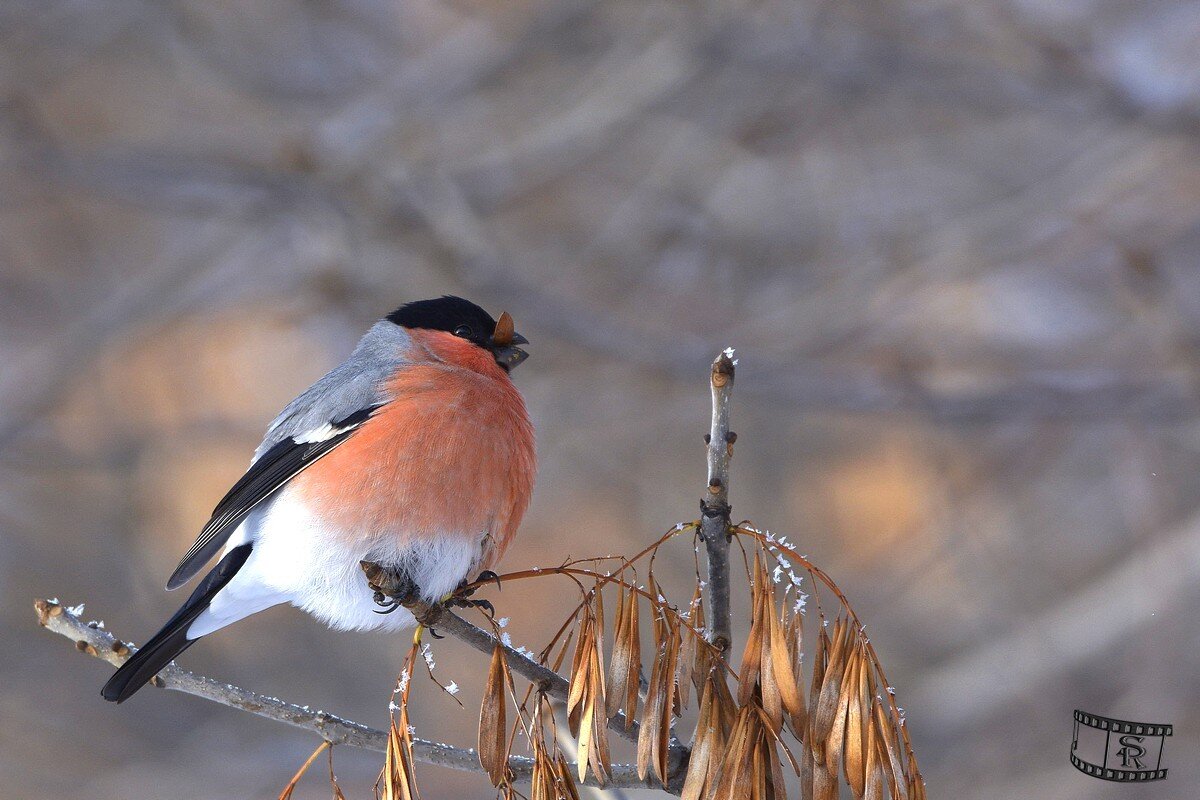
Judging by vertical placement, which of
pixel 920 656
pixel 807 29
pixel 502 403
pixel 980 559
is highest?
pixel 807 29

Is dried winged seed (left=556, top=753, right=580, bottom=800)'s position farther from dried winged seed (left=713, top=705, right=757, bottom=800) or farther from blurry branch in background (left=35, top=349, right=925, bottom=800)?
dried winged seed (left=713, top=705, right=757, bottom=800)

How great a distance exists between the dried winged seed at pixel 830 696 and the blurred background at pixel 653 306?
310 centimetres

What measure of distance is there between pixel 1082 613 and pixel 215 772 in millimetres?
3486

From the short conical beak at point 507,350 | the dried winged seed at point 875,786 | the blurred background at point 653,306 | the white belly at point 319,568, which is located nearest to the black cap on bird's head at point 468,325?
the short conical beak at point 507,350

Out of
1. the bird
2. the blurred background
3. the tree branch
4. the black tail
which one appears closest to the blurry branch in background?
the tree branch

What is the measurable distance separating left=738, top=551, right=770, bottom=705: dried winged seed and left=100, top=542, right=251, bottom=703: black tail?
3.35 feet

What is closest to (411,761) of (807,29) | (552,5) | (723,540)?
(723,540)

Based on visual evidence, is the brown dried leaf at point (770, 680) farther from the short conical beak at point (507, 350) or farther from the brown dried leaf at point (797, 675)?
the short conical beak at point (507, 350)

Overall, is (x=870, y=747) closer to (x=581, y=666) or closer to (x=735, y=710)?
(x=735, y=710)

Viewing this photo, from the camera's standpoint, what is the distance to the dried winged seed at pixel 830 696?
1.22m

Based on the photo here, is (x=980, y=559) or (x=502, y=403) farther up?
(x=980, y=559)

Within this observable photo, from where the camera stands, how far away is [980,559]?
4641 mm

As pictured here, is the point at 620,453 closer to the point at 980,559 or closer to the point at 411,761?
the point at 980,559

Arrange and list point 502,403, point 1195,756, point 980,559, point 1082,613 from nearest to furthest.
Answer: point 502,403, point 1195,756, point 1082,613, point 980,559
